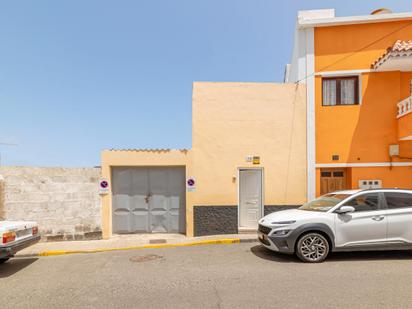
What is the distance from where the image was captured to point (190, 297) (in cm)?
Result: 384

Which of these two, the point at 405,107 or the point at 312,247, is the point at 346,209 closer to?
the point at 312,247

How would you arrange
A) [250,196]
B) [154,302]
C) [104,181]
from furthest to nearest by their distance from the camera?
1. [250,196]
2. [104,181]
3. [154,302]

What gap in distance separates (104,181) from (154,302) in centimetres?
544

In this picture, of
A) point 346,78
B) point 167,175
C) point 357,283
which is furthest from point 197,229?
point 346,78

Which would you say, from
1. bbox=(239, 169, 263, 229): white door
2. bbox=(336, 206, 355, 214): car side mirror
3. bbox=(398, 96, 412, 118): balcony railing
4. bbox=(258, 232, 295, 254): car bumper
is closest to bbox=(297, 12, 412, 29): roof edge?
bbox=(398, 96, 412, 118): balcony railing

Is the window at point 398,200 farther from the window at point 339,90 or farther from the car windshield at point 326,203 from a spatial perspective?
the window at point 339,90

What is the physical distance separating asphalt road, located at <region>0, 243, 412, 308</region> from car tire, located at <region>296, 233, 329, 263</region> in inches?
8.3

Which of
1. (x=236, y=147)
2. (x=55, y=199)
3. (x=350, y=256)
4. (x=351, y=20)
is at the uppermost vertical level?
(x=351, y=20)

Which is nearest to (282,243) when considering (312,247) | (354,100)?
(312,247)

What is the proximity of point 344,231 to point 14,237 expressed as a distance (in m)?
7.14

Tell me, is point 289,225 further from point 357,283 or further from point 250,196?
point 250,196

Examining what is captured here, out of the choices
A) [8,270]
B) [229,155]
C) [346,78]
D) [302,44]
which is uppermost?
[302,44]

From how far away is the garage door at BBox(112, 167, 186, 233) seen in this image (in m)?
8.60

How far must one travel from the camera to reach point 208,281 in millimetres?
4465
